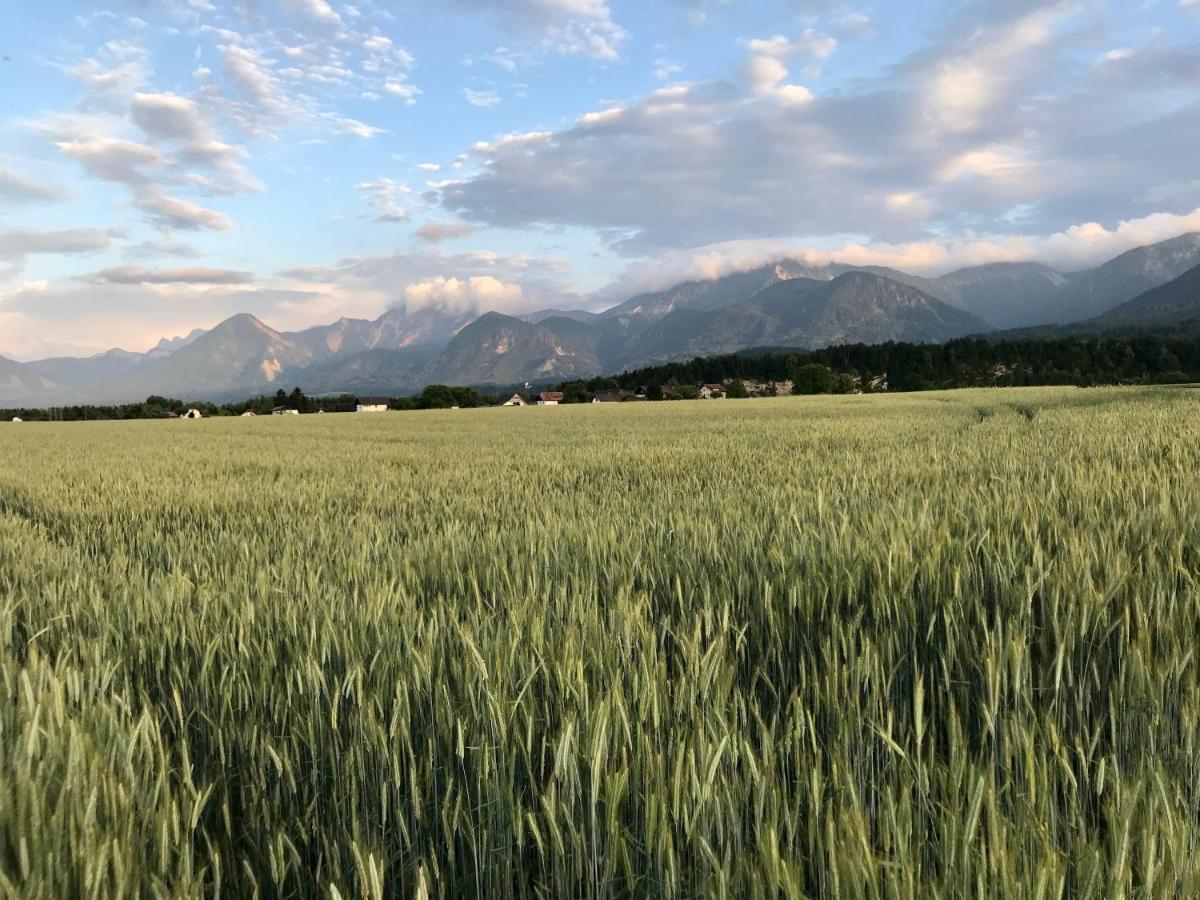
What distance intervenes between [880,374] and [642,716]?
427 feet

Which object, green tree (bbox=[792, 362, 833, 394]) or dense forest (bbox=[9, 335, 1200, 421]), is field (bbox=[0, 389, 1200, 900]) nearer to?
dense forest (bbox=[9, 335, 1200, 421])

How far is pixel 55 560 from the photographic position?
4047mm

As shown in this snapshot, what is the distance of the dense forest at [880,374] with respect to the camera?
326 feet

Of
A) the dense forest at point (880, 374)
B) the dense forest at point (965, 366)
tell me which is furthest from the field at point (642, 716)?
the dense forest at point (965, 366)

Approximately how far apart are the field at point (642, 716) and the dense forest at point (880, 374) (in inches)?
3756

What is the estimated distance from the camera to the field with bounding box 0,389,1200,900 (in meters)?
1.03

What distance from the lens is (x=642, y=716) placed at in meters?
1.32

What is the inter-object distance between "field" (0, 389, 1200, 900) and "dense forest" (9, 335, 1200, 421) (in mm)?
→ 95398

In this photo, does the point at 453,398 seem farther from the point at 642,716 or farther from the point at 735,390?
the point at 642,716

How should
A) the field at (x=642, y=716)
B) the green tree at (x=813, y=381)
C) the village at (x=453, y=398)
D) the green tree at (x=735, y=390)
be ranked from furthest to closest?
the green tree at (x=735, y=390)
the green tree at (x=813, y=381)
the village at (x=453, y=398)
the field at (x=642, y=716)

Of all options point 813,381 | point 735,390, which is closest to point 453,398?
point 735,390

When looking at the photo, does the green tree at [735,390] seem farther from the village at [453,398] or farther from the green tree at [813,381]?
the green tree at [813,381]

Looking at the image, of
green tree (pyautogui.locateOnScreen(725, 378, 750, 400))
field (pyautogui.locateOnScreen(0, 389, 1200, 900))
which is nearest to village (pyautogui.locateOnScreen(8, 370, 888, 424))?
green tree (pyautogui.locateOnScreen(725, 378, 750, 400))

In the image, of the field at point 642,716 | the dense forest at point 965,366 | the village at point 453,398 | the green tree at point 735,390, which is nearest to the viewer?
the field at point 642,716
